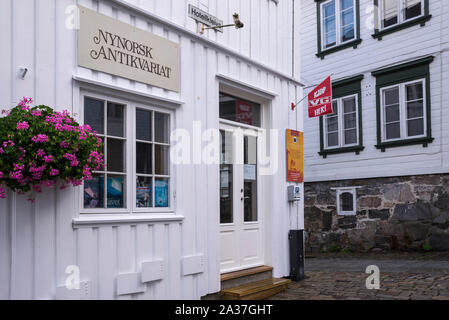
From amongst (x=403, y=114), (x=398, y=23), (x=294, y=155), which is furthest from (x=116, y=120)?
(x=398, y=23)

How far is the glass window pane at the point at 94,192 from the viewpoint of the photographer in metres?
4.88

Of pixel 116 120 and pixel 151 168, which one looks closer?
pixel 116 120

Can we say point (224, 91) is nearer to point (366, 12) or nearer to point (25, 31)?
point (25, 31)

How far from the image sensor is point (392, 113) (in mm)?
11898

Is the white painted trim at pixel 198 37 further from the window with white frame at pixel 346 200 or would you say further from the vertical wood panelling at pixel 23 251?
the window with white frame at pixel 346 200

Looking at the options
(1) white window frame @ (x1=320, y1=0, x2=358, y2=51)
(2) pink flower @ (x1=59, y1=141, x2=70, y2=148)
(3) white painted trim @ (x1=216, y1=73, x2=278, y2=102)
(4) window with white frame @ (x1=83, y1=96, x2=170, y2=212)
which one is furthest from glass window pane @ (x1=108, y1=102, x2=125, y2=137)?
(1) white window frame @ (x1=320, y1=0, x2=358, y2=51)

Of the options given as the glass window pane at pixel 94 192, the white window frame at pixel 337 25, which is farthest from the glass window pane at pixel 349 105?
the glass window pane at pixel 94 192

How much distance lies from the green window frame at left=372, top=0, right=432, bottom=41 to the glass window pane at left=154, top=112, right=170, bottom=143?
26.3 feet

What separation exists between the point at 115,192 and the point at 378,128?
28.1ft

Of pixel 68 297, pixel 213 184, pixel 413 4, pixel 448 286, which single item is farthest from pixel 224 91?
pixel 413 4

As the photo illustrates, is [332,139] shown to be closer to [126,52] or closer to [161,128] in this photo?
[161,128]

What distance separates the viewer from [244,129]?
7.39m

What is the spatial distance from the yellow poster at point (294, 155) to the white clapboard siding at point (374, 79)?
14.2 feet
